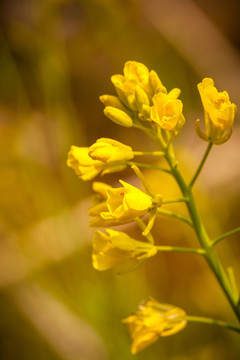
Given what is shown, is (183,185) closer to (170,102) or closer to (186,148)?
(170,102)

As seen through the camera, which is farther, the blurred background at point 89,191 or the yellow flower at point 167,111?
the blurred background at point 89,191

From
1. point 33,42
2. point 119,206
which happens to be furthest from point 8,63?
point 119,206

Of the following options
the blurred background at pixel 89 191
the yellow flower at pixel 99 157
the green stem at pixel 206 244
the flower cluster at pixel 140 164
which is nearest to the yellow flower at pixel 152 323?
the flower cluster at pixel 140 164

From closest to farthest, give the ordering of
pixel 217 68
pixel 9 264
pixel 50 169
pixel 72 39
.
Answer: pixel 9 264, pixel 217 68, pixel 50 169, pixel 72 39

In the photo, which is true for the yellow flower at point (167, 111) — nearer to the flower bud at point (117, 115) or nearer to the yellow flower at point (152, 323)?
the flower bud at point (117, 115)

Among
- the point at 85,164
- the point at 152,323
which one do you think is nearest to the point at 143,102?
the point at 85,164

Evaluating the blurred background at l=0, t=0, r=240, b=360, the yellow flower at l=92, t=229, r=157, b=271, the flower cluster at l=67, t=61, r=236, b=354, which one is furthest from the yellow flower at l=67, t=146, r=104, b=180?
the blurred background at l=0, t=0, r=240, b=360

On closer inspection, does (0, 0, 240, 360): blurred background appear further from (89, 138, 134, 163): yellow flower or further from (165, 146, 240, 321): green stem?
(89, 138, 134, 163): yellow flower
